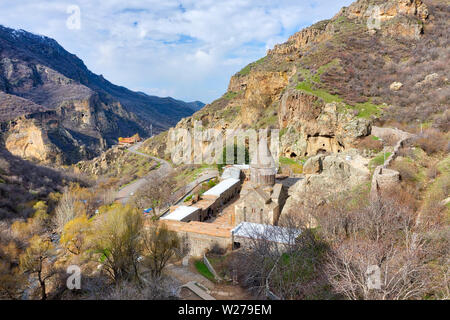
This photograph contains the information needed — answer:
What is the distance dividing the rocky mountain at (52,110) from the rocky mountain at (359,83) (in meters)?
54.2

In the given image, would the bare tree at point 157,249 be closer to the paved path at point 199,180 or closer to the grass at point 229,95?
the paved path at point 199,180

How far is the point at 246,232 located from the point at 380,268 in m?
8.89

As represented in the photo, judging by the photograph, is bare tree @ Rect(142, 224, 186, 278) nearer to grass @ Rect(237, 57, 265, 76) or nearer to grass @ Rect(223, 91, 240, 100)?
grass @ Rect(223, 91, 240, 100)

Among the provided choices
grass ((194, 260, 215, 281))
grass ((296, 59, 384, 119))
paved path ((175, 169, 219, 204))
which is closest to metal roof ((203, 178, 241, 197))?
paved path ((175, 169, 219, 204))

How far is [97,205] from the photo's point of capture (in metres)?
38.6

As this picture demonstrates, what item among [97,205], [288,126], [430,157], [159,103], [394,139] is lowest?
[97,205]

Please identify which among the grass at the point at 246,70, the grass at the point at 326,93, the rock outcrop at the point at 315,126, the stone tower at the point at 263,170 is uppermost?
the grass at the point at 246,70

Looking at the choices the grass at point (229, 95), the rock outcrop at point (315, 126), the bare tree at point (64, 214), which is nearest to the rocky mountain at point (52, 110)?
the grass at point (229, 95)

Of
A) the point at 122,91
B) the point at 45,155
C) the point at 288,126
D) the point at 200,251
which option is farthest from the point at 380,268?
the point at 122,91

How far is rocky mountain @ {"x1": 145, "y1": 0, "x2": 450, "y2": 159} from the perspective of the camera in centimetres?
2981

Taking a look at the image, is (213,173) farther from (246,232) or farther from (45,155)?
(45,155)

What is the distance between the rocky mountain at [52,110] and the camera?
7575 centimetres

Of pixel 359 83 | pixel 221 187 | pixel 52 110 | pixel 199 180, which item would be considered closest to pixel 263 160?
pixel 221 187

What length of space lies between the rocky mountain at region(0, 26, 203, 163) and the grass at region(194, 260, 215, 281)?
70.8 metres
